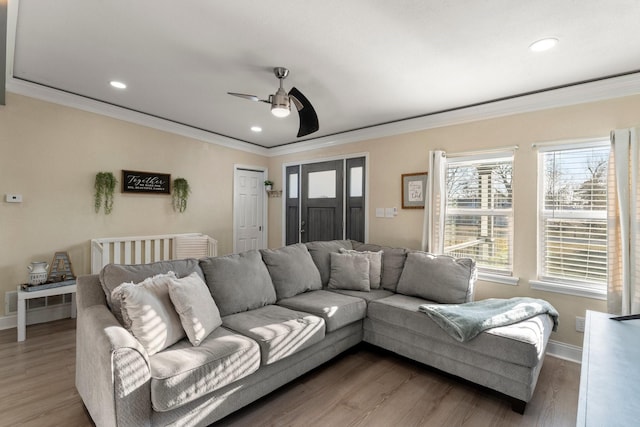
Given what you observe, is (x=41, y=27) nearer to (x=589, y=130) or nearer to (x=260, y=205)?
(x=260, y=205)

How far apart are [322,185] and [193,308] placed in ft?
11.2

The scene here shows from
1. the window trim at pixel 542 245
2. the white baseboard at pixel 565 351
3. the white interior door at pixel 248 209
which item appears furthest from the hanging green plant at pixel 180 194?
the white baseboard at pixel 565 351

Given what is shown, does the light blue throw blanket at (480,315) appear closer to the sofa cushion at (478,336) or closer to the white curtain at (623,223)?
the sofa cushion at (478,336)

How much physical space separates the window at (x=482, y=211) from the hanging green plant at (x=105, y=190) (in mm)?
4127

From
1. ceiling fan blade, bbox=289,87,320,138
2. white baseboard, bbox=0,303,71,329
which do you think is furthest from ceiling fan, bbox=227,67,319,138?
white baseboard, bbox=0,303,71,329

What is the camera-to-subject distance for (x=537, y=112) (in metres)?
3.12

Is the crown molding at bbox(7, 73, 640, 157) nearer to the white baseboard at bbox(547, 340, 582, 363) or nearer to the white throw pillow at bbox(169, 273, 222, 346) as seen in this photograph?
the white baseboard at bbox(547, 340, 582, 363)

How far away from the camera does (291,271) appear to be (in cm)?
307

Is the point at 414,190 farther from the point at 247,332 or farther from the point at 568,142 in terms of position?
the point at 247,332

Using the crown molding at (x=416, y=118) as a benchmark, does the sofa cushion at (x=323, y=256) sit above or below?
below

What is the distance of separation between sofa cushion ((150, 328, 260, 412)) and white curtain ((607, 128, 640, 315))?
300cm

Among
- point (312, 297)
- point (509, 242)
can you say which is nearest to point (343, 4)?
point (312, 297)

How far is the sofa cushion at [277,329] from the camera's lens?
2.06 metres

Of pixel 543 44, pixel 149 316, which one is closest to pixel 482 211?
pixel 543 44
